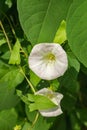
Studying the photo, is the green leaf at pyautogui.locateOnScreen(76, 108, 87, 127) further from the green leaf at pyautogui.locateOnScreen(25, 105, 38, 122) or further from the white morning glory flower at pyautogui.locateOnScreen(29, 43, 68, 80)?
the white morning glory flower at pyautogui.locateOnScreen(29, 43, 68, 80)

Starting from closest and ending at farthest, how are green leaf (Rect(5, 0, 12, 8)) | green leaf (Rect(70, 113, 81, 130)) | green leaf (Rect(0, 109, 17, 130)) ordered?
green leaf (Rect(5, 0, 12, 8))
green leaf (Rect(0, 109, 17, 130))
green leaf (Rect(70, 113, 81, 130))

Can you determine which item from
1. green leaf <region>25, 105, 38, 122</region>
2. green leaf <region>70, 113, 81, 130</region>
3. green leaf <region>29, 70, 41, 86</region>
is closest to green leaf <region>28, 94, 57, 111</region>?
green leaf <region>29, 70, 41, 86</region>

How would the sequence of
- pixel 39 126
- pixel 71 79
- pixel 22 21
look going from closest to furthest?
pixel 22 21 < pixel 71 79 < pixel 39 126

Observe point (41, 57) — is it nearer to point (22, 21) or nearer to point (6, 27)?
point (22, 21)

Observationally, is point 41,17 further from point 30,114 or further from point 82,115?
point 82,115

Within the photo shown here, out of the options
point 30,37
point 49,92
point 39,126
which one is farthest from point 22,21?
point 39,126
